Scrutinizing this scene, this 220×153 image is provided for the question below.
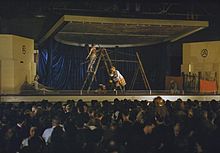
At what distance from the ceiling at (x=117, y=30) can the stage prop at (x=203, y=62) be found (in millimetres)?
953

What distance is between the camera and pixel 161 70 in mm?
20766

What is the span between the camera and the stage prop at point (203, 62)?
1730 cm

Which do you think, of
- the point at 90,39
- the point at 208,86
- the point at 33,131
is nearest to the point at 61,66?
the point at 90,39

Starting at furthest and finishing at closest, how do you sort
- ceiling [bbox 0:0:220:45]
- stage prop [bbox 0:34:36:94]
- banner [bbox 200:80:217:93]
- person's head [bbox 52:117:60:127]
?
1. banner [bbox 200:80:217:93]
2. stage prop [bbox 0:34:36:94]
3. ceiling [bbox 0:0:220:45]
4. person's head [bbox 52:117:60:127]

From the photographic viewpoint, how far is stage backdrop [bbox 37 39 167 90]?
19172 mm

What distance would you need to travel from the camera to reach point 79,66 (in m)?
20.0

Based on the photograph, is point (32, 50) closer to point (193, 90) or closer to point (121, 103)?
point (193, 90)

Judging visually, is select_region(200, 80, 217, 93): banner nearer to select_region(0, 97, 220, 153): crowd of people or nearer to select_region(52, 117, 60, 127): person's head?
select_region(0, 97, 220, 153): crowd of people

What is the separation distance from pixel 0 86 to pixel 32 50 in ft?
8.27

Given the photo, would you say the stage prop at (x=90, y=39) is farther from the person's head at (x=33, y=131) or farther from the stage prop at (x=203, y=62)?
the person's head at (x=33, y=131)

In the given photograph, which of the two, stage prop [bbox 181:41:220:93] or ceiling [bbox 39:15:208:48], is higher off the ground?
ceiling [bbox 39:15:208:48]

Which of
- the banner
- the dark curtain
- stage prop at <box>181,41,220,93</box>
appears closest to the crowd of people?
the banner

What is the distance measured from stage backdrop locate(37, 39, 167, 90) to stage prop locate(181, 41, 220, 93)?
1.96 m

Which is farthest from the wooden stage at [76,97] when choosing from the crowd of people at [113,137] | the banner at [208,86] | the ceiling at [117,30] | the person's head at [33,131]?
the person's head at [33,131]
